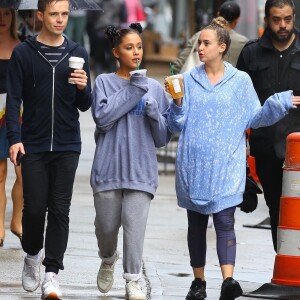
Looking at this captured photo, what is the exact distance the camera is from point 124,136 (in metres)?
7.72

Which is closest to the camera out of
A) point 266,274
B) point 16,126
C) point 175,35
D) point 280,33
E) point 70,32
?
point 16,126

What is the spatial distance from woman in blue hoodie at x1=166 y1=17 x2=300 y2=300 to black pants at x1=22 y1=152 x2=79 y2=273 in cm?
68

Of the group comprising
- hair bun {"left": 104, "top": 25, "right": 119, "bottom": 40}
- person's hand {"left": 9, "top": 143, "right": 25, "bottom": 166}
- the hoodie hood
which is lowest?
person's hand {"left": 9, "top": 143, "right": 25, "bottom": 166}

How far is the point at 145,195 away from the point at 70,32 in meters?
18.1

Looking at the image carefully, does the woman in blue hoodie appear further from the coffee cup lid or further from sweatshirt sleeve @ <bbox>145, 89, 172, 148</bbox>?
the coffee cup lid

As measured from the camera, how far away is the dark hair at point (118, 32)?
7734 millimetres

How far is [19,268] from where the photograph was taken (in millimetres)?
8875

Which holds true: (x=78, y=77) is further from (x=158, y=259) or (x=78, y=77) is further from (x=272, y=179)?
(x=158, y=259)

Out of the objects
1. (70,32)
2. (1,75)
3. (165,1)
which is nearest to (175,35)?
(165,1)

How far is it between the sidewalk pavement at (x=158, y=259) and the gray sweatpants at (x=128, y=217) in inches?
14.2

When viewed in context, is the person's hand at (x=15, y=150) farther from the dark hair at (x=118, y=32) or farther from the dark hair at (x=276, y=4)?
the dark hair at (x=276, y=4)

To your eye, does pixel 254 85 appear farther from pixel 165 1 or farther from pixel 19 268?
pixel 165 1

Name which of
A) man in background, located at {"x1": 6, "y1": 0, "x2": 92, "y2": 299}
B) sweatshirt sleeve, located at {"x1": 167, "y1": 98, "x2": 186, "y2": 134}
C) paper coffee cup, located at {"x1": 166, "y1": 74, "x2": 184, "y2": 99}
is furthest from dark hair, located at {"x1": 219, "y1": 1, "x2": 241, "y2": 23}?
paper coffee cup, located at {"x1": 166, "y1": 74, "x2": 184, "y2": 99}

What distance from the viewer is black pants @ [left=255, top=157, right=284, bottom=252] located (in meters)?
8.49
